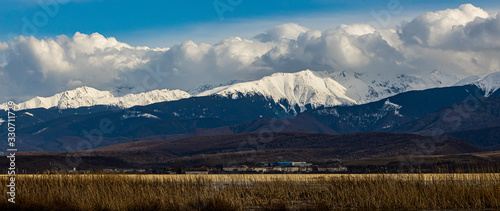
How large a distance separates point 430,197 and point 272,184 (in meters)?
16.4

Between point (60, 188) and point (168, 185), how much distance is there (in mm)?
10608

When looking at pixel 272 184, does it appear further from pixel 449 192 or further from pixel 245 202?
pixel 449 192

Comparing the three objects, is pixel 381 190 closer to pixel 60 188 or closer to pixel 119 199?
pixel 119 199

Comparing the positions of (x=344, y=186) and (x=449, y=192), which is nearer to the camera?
(x=449, y=192)

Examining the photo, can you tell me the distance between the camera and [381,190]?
57.6 meters

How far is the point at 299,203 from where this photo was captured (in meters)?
60.8

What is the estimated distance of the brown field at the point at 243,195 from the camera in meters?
54.8

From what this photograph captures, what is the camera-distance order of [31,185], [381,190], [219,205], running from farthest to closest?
[31,185]
[381,190]
[219,205]

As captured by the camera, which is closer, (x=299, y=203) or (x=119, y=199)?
(x=119, y=199)

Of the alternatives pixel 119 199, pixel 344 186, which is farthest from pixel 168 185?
pixel 344 186

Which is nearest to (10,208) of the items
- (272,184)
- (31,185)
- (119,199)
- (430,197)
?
(31,185)

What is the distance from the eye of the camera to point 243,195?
60906 mm

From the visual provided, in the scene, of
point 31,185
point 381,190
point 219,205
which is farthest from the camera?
point 31,185

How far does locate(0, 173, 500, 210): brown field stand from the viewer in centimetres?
5475
